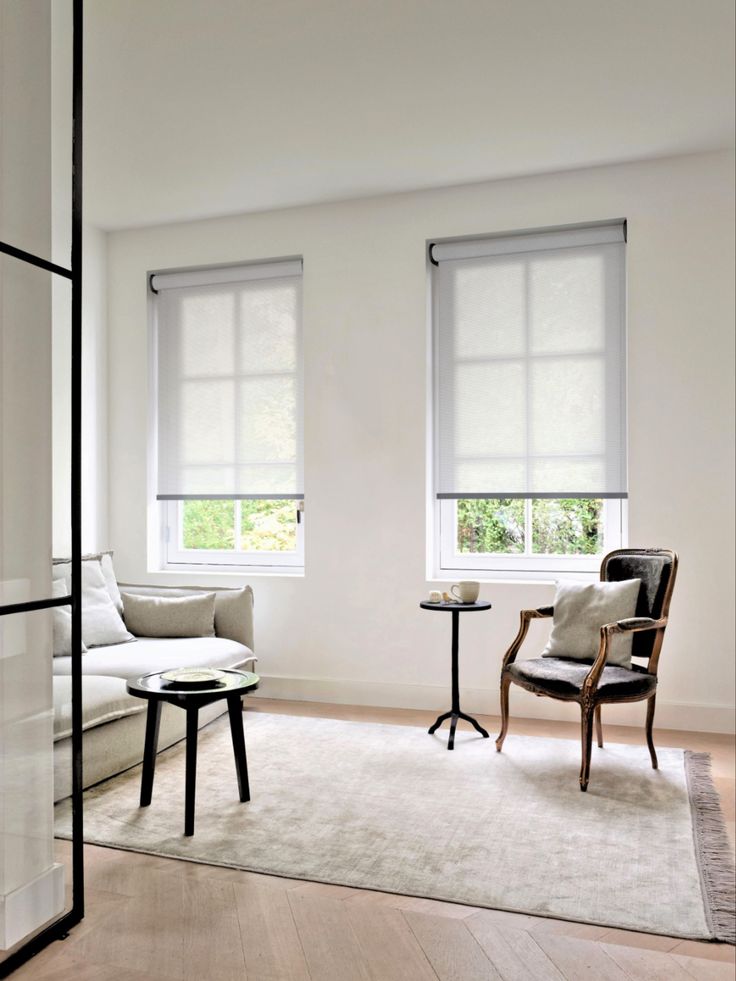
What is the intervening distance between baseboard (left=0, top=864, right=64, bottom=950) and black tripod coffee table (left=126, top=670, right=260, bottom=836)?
66cm

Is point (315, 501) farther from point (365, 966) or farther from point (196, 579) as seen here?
point (365, 966)

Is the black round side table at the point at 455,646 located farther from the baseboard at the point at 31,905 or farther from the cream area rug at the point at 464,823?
the baseboard at the point at 31,905

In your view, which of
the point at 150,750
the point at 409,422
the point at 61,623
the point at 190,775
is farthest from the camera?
the point at 409,422

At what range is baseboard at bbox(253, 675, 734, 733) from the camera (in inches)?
175

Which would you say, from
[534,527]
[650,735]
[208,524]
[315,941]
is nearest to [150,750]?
[315,941]

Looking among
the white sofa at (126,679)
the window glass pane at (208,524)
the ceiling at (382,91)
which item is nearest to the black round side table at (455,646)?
the white sofa at (126,679)

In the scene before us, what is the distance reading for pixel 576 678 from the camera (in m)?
3.58

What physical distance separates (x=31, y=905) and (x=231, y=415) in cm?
356

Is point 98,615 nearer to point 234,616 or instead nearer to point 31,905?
point 234,616

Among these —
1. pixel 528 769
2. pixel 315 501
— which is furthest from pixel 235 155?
pixel 528 769

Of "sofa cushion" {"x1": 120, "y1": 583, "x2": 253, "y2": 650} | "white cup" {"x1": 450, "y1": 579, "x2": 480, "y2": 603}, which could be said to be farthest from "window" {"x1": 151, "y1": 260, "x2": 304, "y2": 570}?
"white cup" {"x1": 450, "y1": 579, "x2": 480, "y2": 603}

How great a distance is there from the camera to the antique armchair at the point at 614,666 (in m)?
3.52

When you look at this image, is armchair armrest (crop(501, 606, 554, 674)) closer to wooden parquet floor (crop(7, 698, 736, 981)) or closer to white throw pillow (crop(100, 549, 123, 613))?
wooden parquet floor (crop(7, 698, 736, 981))

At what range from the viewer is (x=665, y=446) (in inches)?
179
